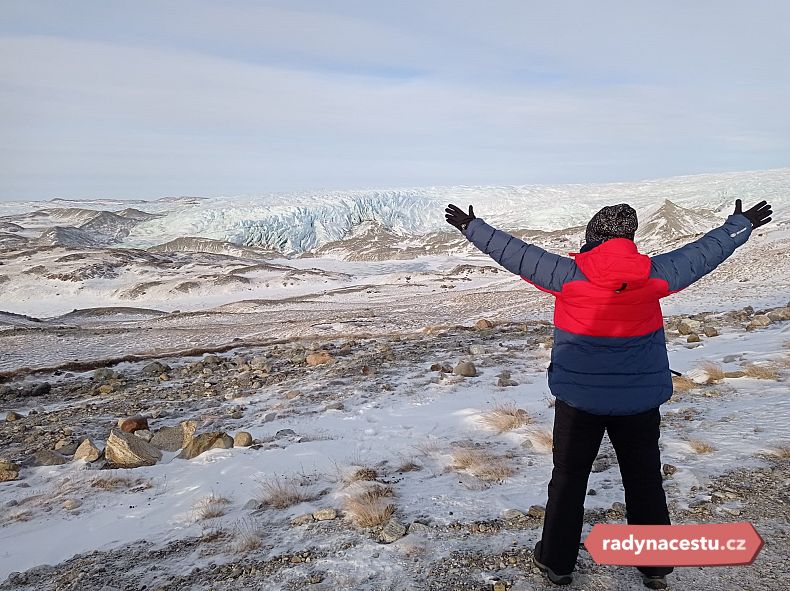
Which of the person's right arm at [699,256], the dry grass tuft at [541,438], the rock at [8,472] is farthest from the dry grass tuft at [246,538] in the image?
the rock at [8,472]

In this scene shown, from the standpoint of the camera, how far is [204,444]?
5938 millimetres

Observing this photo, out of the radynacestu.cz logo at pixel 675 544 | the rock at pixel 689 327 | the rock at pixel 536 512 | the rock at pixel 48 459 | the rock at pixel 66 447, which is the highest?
the radynacestu.cz logo at pixel 675 544

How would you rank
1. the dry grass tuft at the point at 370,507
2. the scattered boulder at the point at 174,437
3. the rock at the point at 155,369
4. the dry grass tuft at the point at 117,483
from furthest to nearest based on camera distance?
the rock at the point at 155,369, the scattered boulder at the point at 174,437, the dry grass tuft at the point at 117,483, the dry grass tuft at the point at 370,507

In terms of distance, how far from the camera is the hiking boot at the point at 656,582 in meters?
2.70

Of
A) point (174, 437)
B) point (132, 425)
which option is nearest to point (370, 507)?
point (174, 437)

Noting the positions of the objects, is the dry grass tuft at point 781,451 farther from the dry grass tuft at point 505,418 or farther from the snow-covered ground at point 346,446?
the dry grass tuft at point 505,418

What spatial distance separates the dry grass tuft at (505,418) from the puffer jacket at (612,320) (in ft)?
9.83

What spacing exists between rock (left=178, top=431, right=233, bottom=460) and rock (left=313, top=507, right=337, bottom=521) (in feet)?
8.18

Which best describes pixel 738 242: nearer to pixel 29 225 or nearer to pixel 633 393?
pixel 633 393

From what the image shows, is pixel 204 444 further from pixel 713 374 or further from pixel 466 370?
pixel 713 374

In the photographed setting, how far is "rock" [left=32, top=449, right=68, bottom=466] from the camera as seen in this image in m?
5.90

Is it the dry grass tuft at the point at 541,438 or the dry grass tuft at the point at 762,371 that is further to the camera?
the dry grass tuft at the point at 762,371

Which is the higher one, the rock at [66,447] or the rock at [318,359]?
the rock at [66,447]

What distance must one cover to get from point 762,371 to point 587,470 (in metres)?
5.05
